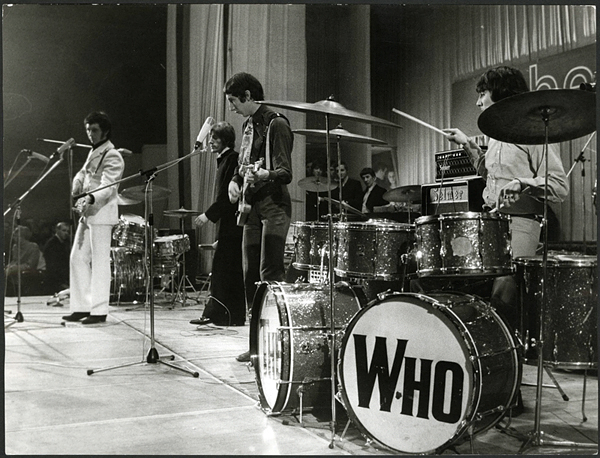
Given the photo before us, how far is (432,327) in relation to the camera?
250 cm

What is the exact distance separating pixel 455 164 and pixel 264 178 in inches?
76.0

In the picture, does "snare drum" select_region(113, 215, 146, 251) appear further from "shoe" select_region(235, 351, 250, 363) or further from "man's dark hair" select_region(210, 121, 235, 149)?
"shoe" select_region(235, 351, 250, 363)

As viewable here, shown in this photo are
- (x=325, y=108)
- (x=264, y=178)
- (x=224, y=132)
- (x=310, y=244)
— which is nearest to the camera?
(x=325, y=108)

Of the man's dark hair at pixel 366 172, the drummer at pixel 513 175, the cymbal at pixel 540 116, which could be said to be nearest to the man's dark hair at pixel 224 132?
the man's dark hair at pixel 366 172

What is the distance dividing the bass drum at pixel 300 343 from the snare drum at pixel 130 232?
7.89 ft

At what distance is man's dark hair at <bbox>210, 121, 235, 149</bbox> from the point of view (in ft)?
14.8

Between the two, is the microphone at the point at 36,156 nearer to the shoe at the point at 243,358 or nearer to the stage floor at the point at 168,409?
the stage floor at the point at 168,409

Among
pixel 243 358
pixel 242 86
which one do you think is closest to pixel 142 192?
pixel 242 86

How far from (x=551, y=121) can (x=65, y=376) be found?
323 centimetres

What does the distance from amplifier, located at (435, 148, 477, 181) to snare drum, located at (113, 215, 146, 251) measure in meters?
2.53

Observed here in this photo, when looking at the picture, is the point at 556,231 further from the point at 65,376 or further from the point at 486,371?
the point at 65,376

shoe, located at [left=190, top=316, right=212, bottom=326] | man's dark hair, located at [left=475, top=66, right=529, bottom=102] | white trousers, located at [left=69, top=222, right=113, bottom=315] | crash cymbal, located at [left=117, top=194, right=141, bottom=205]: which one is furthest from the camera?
shoe, located at [left=190, top=316, right=212, bottom=326]

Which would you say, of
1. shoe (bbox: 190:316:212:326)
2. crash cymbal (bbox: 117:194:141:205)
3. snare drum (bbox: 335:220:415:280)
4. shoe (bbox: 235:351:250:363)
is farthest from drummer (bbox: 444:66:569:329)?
shoe (bbox: 190:316:212:326)

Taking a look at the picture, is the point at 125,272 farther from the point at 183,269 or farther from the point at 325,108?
the point at 325,108
